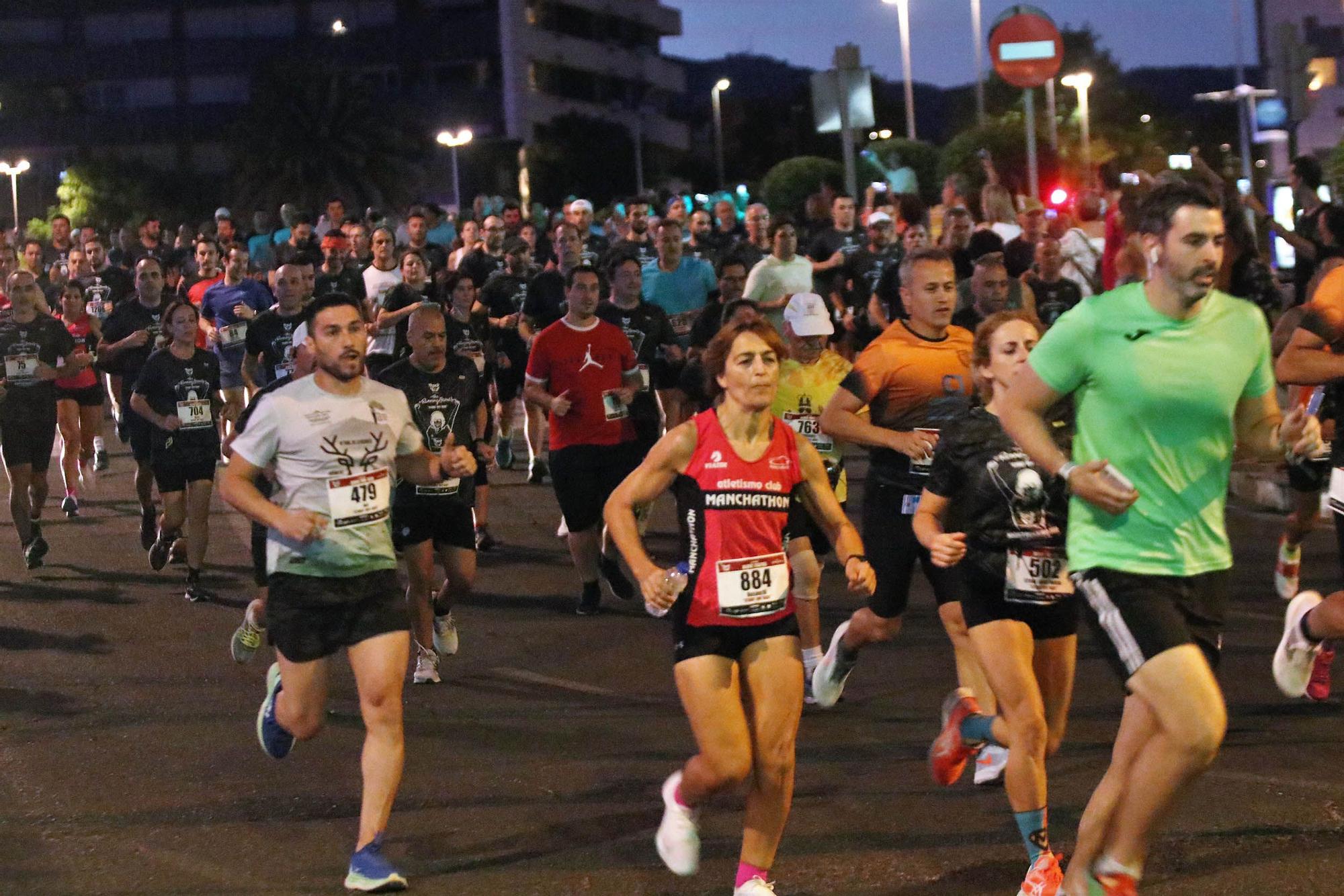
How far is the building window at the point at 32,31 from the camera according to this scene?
90.1 meters

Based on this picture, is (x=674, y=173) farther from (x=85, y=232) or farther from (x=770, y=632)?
(x=770, y=632)

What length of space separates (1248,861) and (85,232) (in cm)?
2036

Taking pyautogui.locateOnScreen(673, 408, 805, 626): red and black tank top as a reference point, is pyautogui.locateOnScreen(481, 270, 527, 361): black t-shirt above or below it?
above

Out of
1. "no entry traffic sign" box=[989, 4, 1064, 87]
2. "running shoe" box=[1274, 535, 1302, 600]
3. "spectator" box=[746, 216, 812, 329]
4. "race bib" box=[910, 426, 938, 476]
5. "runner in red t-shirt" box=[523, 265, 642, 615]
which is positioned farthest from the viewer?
"no entry traffic sign" box=[989, 4, 1064, 87]

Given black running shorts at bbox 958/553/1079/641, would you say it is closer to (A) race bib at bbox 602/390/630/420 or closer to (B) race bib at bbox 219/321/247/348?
(A) race bib at bbox 602/390/630/420

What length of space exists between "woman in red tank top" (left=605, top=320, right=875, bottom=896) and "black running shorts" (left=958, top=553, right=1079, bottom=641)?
43 cm

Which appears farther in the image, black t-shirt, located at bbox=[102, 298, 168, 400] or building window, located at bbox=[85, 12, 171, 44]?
building window, located at bbox=[85, 12, 171, 44]

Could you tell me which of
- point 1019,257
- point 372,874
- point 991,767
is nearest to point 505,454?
point 1019,257

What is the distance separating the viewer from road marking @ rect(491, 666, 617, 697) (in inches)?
359

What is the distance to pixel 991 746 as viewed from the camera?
734cm

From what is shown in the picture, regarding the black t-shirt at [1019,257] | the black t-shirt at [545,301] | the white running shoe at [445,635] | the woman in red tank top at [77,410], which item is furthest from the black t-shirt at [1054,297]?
the woman in red tank top at [77,410]

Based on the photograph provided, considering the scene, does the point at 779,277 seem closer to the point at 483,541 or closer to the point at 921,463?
the point at 483,541

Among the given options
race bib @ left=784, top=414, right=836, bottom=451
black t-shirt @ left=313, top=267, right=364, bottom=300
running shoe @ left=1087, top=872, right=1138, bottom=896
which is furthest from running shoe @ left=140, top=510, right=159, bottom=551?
running shoe @ left=1087, top=872, right=1138, bottom=896

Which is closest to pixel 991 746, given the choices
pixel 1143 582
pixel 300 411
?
pixel 1143 582
